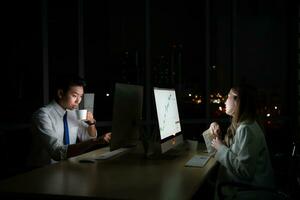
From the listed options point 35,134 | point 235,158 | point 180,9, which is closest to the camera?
point 235,158

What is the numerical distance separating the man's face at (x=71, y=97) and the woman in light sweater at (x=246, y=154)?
1.08 m

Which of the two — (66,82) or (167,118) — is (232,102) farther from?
(66,82)

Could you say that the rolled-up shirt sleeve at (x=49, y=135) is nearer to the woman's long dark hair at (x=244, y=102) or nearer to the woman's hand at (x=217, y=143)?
the woman's hand at (x=217, y=143)

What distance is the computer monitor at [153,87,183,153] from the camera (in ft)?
7.95

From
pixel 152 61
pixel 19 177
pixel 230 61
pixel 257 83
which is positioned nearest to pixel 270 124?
pixel 257 83

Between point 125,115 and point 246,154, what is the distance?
2.79 feet

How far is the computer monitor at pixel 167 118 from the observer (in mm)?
2424

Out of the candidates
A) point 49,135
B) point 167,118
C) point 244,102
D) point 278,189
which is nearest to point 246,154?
point 278,189

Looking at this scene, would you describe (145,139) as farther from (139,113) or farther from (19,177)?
(19,177)

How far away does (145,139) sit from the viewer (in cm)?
273

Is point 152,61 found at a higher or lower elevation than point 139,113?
higher

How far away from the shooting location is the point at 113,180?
196cm

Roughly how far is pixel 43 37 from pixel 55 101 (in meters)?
1.43

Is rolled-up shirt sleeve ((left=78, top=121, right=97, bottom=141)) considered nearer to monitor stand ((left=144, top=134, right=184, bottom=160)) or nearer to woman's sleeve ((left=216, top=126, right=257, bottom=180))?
monitor stand ((left=144, top=134, right=184, bottom=160))
